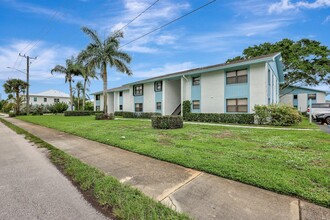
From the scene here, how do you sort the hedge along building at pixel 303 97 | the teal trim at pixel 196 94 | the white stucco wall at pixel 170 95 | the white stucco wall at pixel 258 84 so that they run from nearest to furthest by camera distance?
the white stucco wall at pixel 258 84
the teal trim at pixel 196 94
the white stucco wall at pixel 170 95
the hedge along building at pixel 303 97

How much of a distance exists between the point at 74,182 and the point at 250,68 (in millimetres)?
15342

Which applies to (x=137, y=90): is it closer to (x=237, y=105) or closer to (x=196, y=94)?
(x=196, y=94)

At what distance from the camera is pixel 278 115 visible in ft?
41.8

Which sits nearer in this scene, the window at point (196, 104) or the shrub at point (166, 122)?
Result: the shrub at point (166, 122)

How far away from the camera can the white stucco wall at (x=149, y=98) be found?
2358 centimetres

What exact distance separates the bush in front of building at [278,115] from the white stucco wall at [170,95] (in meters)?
10.7

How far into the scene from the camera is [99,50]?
20.0m

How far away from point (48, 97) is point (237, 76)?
64457 millimetres

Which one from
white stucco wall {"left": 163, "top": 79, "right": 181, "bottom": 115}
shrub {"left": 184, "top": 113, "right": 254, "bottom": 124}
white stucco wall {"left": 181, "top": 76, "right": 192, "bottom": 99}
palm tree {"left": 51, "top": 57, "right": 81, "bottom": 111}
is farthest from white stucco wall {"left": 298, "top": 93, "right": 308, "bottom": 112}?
palm tree {"left": 51, "top": 57, "right": 81, "bottom": 111}

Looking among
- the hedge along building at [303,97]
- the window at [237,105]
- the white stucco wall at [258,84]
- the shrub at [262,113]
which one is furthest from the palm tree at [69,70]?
the hedge along building at [303,97]

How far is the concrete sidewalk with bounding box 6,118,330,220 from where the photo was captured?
247 cm

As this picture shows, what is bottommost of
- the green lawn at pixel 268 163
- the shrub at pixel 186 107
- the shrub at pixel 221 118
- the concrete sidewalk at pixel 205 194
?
the concrete sidewalk at pixel 205 194

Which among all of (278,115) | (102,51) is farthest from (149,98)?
(278,115)

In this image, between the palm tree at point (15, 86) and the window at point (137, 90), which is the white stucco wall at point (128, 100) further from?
the palm tree at point (15, 86)
